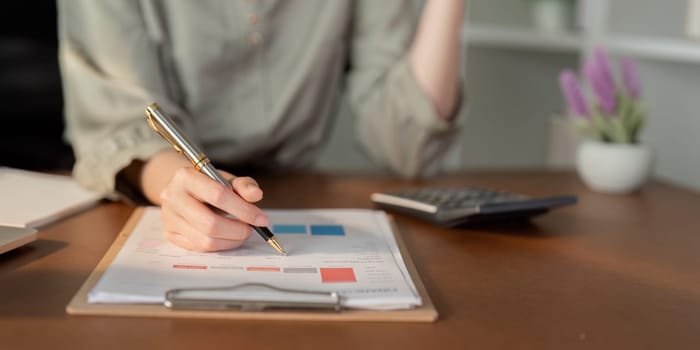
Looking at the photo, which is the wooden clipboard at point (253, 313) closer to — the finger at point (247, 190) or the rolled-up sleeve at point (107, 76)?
the finger at point (247, 190)

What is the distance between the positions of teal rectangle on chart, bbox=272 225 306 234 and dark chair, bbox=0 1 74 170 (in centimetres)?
59

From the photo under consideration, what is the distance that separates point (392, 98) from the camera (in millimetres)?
1187

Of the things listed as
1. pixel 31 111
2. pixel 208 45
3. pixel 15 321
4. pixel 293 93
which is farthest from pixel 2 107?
pixel 15 321

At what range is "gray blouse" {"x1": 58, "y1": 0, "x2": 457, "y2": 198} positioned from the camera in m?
1.03

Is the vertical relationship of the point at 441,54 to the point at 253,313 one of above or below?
above

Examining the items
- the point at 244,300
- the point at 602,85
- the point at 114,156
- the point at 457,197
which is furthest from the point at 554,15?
the point at 244,300

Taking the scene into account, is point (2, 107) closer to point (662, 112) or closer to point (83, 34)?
point (83, 34)

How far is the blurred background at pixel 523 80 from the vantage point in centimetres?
124

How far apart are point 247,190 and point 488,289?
217mm

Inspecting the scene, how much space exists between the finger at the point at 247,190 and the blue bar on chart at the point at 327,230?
102mm

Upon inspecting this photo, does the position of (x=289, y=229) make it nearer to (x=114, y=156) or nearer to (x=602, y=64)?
(x=114, y=156)

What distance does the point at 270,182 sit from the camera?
106 cm

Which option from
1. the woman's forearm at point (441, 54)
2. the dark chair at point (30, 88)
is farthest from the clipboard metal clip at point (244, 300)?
Result: the dark chair at point (30, 88)

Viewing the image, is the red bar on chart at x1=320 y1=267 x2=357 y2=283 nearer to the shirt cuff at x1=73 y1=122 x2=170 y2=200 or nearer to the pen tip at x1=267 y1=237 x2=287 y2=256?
the pen tip at x1=267 y1=237 x2=287 y2=256
